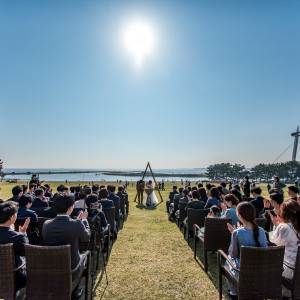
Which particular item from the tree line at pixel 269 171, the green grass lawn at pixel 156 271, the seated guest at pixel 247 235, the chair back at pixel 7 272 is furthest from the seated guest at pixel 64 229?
the tree line at pixel 269 171

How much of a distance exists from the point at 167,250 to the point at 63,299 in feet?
11.5

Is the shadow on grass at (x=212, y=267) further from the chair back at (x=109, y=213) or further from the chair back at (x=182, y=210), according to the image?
the chair back at (x=109, y=213)

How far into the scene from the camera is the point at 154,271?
165 inches

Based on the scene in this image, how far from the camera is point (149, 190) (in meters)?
13.8

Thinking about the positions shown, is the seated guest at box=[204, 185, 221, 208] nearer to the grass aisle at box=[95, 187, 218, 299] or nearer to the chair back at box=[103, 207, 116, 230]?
the grass aisle at box=[95, 187, 218, 299]

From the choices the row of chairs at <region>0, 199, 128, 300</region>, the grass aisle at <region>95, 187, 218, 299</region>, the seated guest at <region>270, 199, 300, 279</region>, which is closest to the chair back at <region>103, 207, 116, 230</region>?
the grass aisle at <region>95, 187, 218, 299</region>

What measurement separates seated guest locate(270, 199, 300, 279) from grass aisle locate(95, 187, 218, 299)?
1.32 meters

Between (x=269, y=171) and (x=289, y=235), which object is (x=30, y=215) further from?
(x=269, y=171)

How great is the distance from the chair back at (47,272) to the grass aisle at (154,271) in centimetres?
126

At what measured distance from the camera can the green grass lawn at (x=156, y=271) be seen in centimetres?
345

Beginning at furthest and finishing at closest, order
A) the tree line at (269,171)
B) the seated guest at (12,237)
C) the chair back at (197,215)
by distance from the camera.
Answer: the tree line at (269,171)
the chair back at (197,215)
the seated guest at (12,237)

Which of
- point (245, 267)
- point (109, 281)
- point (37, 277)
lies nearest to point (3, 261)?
point (37, 277)

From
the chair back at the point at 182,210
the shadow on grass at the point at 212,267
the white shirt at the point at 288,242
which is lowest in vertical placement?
the shadow on grass at the point at 212,267

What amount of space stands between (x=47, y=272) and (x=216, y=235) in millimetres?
3273
